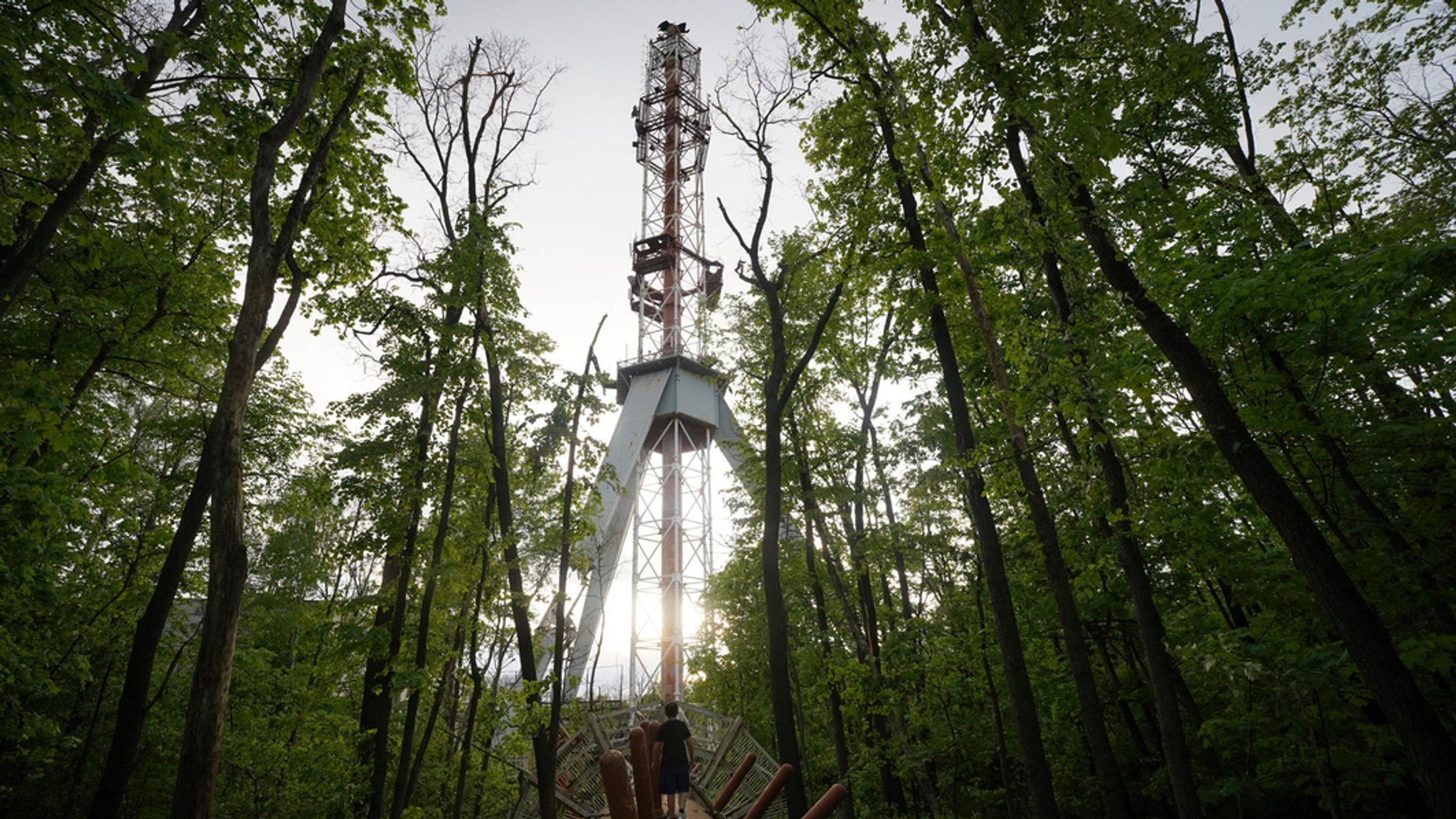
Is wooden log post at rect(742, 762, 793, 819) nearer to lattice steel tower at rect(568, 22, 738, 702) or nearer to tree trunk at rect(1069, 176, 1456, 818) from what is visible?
tree trunk at rect(1069, 176, 1456, 818)

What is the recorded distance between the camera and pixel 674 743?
7.00 meters

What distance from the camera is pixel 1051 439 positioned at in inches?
343

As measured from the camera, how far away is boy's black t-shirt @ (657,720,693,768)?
6.77 meters

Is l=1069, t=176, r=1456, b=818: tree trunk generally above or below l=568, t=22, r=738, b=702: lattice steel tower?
below

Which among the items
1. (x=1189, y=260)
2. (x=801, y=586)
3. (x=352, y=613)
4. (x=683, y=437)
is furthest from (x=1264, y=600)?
(x=683, y=437)

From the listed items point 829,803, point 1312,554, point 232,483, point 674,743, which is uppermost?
point 232,483

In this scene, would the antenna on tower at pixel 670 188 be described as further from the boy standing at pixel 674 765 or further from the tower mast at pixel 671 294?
the boy standing at pixel 674 765

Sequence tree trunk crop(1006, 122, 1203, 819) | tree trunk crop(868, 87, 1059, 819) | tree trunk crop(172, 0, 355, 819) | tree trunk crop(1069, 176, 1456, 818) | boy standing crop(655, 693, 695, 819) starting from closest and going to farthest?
tree trunk crop(1069, 176, 1456, 818), tree trunk crop(172, 0, 355, 819), tree trunk crop(1006, 122, 1203, 819), tree trunk crop(868, 87, 1059, 819), boy standing crop(655, 693, 695, 819)

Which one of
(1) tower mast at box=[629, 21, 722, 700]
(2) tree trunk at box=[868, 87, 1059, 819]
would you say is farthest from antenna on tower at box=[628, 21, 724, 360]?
(2) tree trunk at box=[868, 87, 1059, 819]

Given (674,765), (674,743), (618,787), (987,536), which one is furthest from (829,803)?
(674,743)

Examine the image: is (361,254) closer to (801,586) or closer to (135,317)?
(135,317)

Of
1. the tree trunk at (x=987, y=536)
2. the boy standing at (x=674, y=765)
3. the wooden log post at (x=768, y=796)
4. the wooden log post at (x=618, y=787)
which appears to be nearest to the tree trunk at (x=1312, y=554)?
the tree trunk at (x=987, y=536)

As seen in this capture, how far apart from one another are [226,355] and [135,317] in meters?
1.39

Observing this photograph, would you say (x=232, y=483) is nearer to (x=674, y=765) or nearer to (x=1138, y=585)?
(x=674, y=765)
